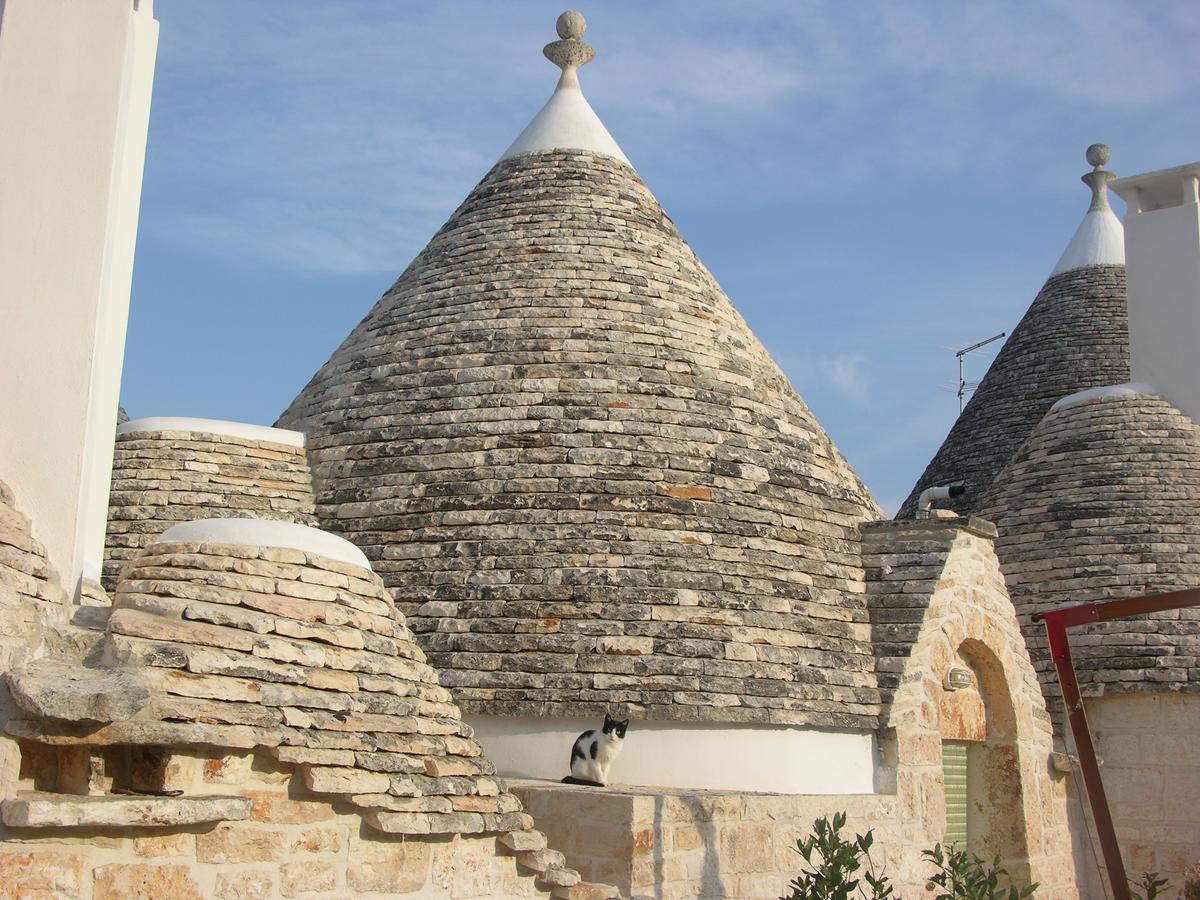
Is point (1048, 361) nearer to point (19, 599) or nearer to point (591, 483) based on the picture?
point (591, 483)

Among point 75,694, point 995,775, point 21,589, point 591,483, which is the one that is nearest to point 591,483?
point 591,483

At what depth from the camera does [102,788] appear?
19.1ft

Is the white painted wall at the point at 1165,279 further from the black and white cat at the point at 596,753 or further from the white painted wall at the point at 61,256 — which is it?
the white painted wall at the point at 61,256

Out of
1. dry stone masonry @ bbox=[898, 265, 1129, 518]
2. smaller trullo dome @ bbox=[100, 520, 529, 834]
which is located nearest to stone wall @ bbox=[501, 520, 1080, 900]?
smaller trullo dome @ bbox=[100, 520, 529, 834]

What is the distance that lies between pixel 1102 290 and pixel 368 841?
48.5 feet

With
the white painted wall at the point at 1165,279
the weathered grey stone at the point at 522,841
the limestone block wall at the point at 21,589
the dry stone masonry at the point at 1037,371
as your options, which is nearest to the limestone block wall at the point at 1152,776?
the white painted wall at the point at 1165,279

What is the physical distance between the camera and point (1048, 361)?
18234mm

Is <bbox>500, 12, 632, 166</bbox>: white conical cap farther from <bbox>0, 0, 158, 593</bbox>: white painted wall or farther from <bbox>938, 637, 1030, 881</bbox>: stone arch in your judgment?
<bbox>0, 0, 158, 593</bbox>: white painted wall

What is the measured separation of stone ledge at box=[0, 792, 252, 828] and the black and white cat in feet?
11.7

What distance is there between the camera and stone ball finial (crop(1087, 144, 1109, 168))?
779 inches

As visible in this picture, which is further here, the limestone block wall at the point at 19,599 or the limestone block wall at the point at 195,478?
the limestone block wall at the point at 195,478

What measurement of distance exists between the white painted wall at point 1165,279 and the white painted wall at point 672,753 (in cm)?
764

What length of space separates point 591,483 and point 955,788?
381 centimetres

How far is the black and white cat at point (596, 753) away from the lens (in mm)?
9250
